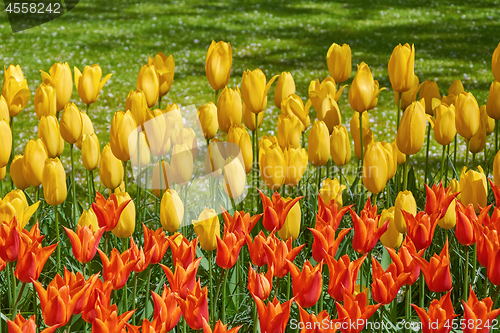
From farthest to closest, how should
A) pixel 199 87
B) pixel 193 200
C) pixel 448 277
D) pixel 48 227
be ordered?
1. pixel 199 87
2. pixel 193 200
3. pixel 48 227
4. pixel 448 277

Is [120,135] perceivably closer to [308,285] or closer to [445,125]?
[308,285]

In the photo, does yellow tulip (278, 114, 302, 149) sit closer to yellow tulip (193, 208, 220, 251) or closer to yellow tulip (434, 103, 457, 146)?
yellow tulip (434, 103, 457, 146)

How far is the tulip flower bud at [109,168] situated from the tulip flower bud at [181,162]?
0.65ft

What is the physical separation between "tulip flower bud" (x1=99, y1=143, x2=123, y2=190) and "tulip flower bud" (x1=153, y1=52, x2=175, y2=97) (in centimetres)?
65

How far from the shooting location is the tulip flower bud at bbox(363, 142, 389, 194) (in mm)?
1860

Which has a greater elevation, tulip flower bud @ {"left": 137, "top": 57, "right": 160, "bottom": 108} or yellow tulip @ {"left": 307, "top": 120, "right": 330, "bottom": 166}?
tulip flower bud @ {"left": 137, "top": 57, "right": 160, "bottom": 108}

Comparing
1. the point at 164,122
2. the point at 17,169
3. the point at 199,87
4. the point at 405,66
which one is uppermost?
the point at 405,66

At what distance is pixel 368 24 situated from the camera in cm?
1191

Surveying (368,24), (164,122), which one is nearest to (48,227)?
(164,122)

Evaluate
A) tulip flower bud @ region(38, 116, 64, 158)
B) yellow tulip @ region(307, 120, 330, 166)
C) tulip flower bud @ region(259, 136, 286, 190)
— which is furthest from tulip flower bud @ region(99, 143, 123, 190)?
yellow tulip @ region(307, 120, 330, 166)

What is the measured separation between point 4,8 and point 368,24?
834 cm

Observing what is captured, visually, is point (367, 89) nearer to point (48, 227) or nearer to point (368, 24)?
point (48, 227)

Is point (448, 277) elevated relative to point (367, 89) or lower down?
lower down

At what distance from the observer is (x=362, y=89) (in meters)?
2.30
